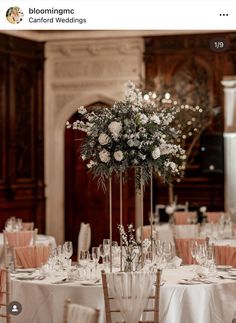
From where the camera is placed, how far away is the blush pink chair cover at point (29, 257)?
7719 millimetres

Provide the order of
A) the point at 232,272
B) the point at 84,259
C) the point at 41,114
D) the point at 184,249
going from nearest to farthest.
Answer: the point at 84,259 < the point at 232,272 < the point at 184,249 < the point at 41,114

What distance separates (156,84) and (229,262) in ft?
20.0

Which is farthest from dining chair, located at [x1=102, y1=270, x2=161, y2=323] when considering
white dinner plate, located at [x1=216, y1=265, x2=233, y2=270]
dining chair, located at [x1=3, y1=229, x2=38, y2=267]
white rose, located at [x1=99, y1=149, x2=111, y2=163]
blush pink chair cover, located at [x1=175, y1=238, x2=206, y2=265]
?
dining chair, located at [x1=3, y1=229, x2=38, y2=267]

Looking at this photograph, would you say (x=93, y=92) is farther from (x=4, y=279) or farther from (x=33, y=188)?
(x=4, y=279)

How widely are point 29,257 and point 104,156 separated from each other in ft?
5.87

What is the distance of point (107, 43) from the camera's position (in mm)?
13977

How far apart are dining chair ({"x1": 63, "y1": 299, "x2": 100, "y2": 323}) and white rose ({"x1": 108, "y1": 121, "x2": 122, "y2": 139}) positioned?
6.27 ft

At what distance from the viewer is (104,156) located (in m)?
6.39

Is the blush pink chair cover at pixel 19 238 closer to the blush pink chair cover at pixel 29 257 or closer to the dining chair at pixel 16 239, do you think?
the dining chair at pixel 16 239

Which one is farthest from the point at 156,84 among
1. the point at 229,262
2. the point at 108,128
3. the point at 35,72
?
the point at 108,128

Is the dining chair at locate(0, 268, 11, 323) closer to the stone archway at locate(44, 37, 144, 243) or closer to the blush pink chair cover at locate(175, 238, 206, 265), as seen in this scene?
the blush pink chair cover at locate(175, 238, 206, 265)
